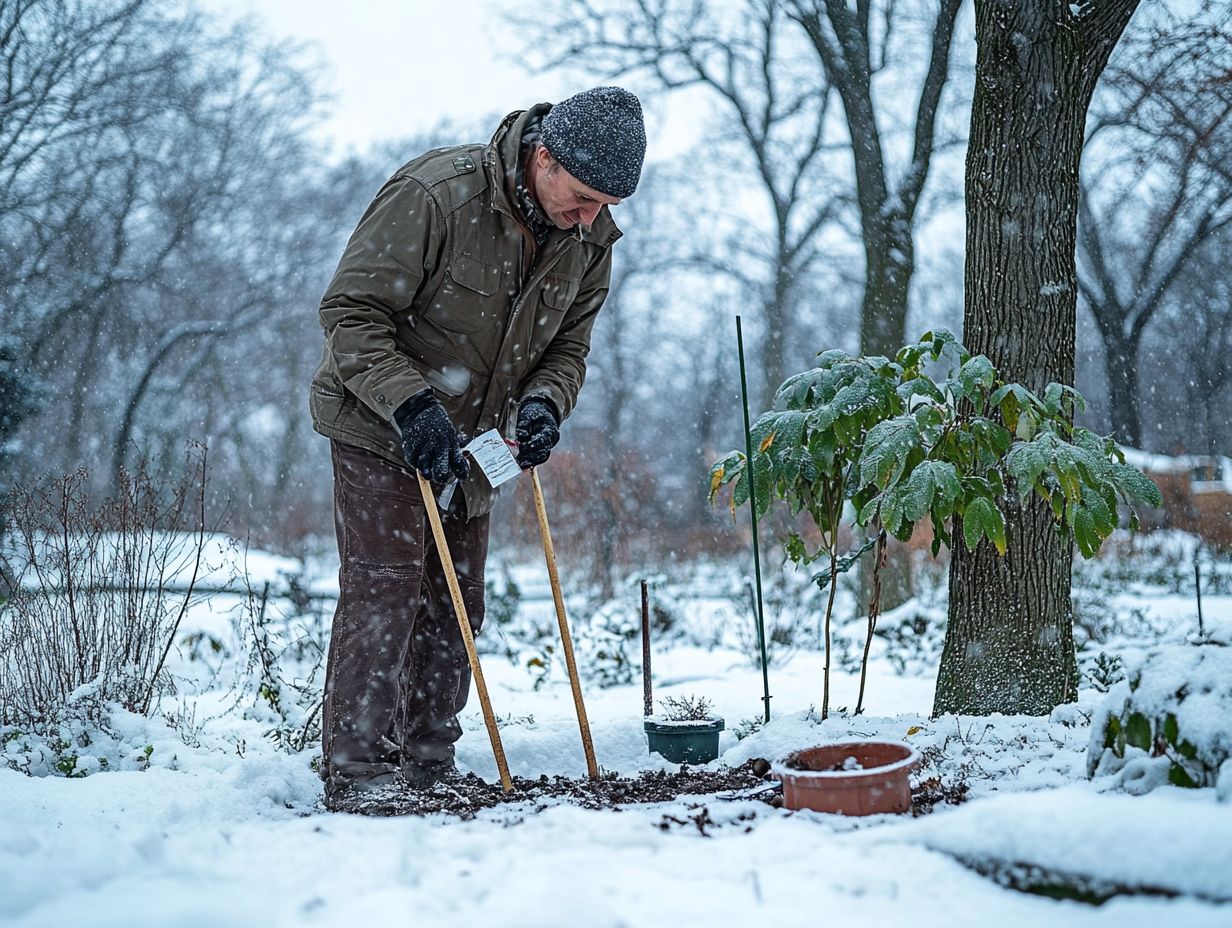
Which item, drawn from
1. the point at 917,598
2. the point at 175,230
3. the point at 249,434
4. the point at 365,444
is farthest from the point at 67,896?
the point at 249,434

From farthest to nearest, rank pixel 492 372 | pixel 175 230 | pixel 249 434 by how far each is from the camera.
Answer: pixel 249 434 < pixel 175 230 < pixel 492 372

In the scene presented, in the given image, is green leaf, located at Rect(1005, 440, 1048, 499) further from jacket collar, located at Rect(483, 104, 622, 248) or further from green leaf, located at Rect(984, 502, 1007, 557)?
jacket collar, located at Rect(483, 104, 622, 248)

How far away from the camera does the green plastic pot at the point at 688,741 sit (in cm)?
347

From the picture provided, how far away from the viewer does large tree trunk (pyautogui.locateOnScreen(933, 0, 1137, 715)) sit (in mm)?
3480

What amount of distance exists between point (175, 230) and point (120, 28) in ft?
11.0

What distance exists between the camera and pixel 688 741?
3.48m

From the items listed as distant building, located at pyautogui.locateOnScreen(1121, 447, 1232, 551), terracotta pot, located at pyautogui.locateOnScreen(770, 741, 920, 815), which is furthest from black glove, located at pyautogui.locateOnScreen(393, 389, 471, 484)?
distant building, located at pyautogui.locateOnScreen(1121, 447, 1232, 551)

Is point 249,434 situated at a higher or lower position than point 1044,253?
higher

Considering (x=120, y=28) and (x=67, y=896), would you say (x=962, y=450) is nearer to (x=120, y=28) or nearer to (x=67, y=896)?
(x=67, y=896)

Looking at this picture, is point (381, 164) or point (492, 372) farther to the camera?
point (381, 164)

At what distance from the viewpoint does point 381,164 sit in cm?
2050

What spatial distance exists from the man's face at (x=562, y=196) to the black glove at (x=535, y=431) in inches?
21.9

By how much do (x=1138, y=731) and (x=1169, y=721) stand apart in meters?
0.07

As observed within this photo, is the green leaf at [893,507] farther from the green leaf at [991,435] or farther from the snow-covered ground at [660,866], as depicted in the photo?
the snow-covered ground at [660,866]
